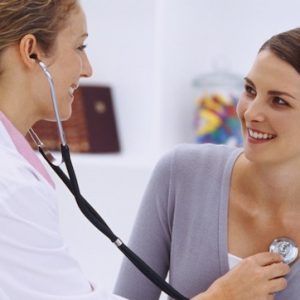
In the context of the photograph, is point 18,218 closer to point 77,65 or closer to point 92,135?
point 77,65

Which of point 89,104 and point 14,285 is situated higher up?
point 89,104

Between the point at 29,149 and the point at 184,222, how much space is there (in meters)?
0.45

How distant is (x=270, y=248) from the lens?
4.61 feet

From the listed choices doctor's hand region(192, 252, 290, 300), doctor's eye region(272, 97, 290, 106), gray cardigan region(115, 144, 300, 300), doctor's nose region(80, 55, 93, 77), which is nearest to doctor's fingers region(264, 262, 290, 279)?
doctor's hand region(192, 252, 290, 300)

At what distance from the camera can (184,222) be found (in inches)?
59.1

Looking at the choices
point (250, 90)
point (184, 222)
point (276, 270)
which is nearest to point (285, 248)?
point (276, 270)

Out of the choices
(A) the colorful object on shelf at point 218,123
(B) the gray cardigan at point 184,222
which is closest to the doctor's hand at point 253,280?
(B) the gray cardigan at point 184,222

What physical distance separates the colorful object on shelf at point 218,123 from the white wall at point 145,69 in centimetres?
10

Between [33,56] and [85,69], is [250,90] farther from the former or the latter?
[33,56]

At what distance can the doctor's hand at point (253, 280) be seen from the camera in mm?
1285

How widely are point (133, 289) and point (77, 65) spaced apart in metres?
0.54

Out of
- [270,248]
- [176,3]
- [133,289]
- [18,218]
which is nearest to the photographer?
[18,218]

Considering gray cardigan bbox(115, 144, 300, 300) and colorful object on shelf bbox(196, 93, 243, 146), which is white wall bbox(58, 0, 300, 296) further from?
gray cardigan bbox(115, 144, 300, 300)

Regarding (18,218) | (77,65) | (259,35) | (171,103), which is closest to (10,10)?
(77,65)
